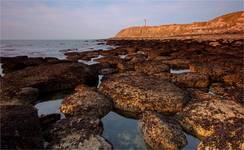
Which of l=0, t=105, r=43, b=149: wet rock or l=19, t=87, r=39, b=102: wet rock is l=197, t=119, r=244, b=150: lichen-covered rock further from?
l=19, t=87, r=39, b=102: wet rock

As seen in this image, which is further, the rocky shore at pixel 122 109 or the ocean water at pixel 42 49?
the ocean water at pixel 42 49

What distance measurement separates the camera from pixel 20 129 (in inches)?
173

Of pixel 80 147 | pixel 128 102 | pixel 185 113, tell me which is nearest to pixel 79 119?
pixel 80 147

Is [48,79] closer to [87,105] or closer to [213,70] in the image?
[87,105]

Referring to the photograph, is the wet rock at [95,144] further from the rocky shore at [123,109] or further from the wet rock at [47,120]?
the wet rock at [47,120]

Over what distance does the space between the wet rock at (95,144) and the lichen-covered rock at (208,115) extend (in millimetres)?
2007

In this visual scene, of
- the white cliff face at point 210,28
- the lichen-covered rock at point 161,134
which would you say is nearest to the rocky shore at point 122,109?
the lichen-covered rock at point 161,134

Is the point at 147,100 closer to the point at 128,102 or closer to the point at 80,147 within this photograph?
the point at 128,102

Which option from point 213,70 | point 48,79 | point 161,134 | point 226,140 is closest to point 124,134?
point 161,134

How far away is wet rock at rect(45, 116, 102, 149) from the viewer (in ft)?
15.5

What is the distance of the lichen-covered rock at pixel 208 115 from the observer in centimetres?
543

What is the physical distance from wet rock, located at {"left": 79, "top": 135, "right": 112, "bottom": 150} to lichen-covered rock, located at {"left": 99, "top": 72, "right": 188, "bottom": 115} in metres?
2.15

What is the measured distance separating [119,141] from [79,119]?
106cm

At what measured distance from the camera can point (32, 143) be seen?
436cm
